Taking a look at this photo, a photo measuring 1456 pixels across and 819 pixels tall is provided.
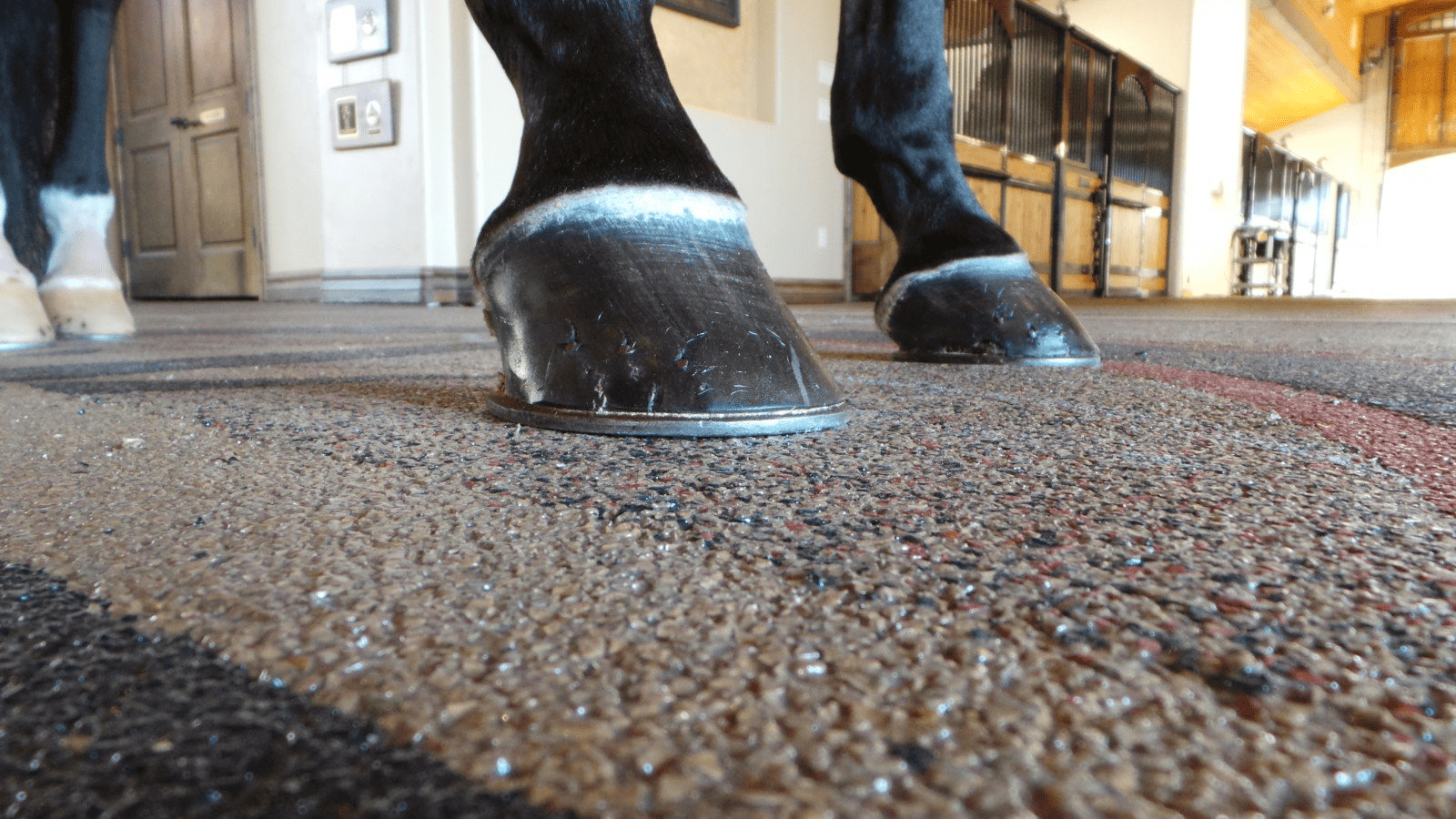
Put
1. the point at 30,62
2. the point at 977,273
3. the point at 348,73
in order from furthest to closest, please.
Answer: the point at 348,73
the point at 30,62
the point at 977,273

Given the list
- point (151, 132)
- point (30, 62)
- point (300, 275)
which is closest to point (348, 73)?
point (300, 275)

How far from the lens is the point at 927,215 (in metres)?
0.80

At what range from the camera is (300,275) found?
166 inches

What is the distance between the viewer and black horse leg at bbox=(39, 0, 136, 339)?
114cm

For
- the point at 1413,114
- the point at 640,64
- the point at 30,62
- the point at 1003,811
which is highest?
the point at 1413,114

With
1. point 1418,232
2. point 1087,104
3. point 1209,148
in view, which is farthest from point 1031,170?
point 1418,232

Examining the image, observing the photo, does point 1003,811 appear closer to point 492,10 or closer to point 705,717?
point 705,717

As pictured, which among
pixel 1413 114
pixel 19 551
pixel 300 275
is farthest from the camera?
pixel 1413 114

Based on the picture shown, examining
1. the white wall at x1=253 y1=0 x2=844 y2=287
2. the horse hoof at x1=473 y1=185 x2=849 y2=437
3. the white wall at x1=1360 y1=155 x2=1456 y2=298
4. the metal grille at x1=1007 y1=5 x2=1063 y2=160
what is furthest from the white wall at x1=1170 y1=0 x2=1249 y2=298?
the horse hoof at x1=473 y1=185 x2=849 y2=437

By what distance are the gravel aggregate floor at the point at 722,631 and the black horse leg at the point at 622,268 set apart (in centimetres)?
3

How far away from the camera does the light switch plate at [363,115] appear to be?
3.54 m

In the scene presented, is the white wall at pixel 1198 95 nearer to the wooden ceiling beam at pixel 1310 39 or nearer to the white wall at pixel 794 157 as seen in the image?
the wooden ceiling beam at pixel 1310 39

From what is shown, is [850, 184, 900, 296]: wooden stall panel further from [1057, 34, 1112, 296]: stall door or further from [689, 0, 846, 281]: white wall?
[1057, 34, 1112, 296]: stall door

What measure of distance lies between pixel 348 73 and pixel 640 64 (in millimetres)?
3671
